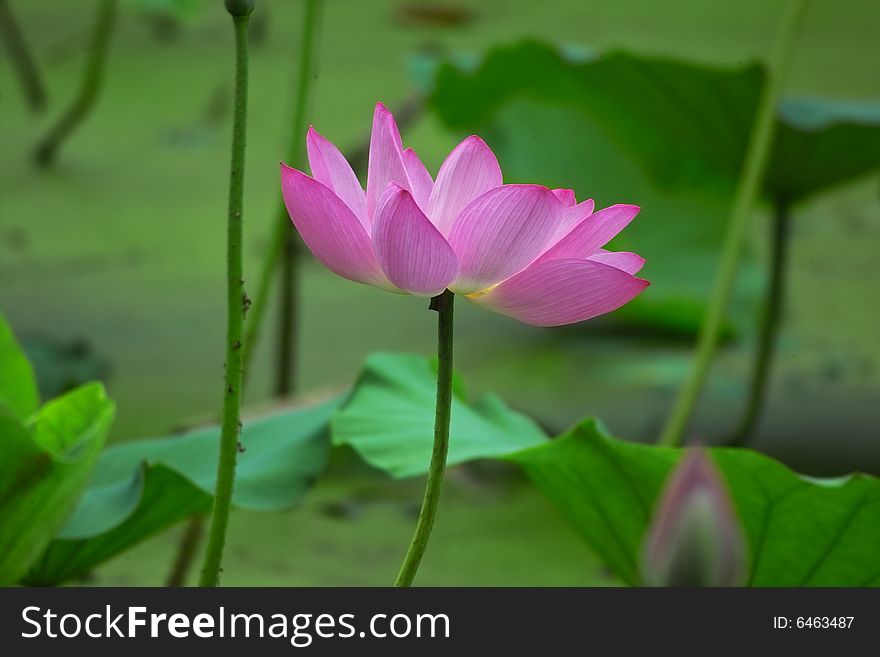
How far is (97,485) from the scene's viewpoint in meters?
0.77

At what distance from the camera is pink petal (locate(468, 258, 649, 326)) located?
399 millimetres

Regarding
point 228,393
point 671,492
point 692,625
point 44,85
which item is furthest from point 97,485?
point 44,85

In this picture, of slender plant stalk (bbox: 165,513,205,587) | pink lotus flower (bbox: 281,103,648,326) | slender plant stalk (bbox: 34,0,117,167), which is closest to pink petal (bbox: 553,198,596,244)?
pink lotus flower (bbox: 281,103,648,326)

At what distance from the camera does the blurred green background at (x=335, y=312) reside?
46.8 inches

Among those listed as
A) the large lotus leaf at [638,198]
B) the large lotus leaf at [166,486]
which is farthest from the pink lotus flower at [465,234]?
the large lotus leaf at [638,198]

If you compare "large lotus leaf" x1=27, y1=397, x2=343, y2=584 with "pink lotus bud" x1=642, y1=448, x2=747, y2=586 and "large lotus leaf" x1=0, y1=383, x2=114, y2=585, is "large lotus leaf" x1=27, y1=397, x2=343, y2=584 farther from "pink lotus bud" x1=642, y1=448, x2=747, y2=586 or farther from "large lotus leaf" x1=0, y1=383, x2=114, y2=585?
"pink lotus bud" x1=642, y1=448, x2=747, y2=586

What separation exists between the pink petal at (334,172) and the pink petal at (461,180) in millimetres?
28

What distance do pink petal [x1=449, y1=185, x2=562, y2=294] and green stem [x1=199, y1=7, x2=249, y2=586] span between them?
9 cm

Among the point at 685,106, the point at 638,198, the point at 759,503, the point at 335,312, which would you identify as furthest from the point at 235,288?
the point at 638,198

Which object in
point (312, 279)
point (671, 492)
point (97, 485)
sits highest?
point (312, 279)

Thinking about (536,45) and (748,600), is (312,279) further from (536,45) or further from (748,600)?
(748,600)

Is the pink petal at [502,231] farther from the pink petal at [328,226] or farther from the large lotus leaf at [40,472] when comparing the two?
the large lotus leaf at [40,472]

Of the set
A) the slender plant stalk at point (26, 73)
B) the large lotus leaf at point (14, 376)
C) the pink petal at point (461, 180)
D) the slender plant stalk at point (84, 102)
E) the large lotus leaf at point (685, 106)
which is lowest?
the pink petal at point (461, 180)

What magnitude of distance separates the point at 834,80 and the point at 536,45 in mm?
1873
